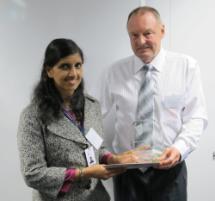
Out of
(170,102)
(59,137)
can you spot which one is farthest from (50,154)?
(170,102)

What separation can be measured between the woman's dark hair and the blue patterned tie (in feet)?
1.28

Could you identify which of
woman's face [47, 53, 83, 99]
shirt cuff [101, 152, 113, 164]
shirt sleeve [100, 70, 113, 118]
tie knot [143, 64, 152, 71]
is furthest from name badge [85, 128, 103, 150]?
tie knot [143, 64, 152, 71]

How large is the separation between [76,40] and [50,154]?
83cm

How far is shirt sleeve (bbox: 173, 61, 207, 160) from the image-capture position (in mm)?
1784

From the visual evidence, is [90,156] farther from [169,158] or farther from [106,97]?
[106,97]

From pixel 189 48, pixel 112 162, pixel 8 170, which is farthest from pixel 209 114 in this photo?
pixel 8 170

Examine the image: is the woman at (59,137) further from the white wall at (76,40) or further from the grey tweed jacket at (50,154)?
the white wall at (76,40)

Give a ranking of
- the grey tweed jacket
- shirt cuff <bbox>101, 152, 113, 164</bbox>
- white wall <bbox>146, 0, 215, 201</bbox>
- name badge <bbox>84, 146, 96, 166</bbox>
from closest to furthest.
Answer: the grey tweed jacket → name badge <bbox>84, 146, 96, 166</bbox> → shirt cuff <bbox>101, 152, 113, 164</bbox> → white wall <bbox>146, 0, 215, 201</bbox>

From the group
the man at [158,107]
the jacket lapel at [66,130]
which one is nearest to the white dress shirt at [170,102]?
the man at [158,107]

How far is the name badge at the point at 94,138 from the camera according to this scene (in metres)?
1.60

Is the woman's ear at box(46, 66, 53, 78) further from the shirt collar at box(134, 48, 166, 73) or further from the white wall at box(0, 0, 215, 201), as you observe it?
the shirt collar at box(134, 48, 166, 73)

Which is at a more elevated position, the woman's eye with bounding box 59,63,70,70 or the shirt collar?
the woman's eye with bounding box 59,63,70,70

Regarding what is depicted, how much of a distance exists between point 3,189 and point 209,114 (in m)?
1.46

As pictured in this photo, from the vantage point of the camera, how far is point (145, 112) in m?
1.85
